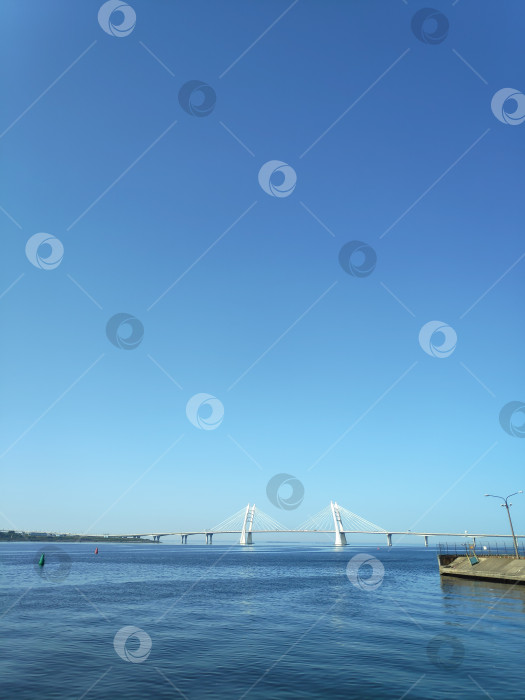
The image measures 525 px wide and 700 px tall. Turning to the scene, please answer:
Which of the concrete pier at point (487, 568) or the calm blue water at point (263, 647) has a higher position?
the concrete pier at point (487, 568)

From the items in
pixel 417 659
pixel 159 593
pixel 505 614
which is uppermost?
pixel 159 593

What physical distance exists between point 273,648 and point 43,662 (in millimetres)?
12563

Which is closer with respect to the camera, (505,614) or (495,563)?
(505,614)

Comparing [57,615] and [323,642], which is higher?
[57,615]

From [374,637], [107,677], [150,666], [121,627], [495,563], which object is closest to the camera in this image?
[107,677]

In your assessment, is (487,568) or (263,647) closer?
(263,647)

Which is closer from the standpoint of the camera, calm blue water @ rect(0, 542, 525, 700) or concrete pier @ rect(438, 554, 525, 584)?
calm blue water @ rect(0, 542, 525, 700)

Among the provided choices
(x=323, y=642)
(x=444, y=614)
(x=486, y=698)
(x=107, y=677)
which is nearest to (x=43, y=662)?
(x=107, y=677)

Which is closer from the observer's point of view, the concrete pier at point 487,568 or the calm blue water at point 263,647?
the calm blue water at point 263,647

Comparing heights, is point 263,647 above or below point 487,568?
below

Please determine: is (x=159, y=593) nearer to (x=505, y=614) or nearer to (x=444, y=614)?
(x=444, y=614)

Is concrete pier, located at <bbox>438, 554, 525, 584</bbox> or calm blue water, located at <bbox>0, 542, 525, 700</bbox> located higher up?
concrete pier, located at <bbox>438, 554, 525, 584</bbox>

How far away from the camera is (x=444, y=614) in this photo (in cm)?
3834

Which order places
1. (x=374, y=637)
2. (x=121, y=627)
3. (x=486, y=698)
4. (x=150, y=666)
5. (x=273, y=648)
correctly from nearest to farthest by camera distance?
(x=486, y=698)
(x=150, y=666)
(x=273, y=648)
(x=374, y=637)
(x=121, y=627)
